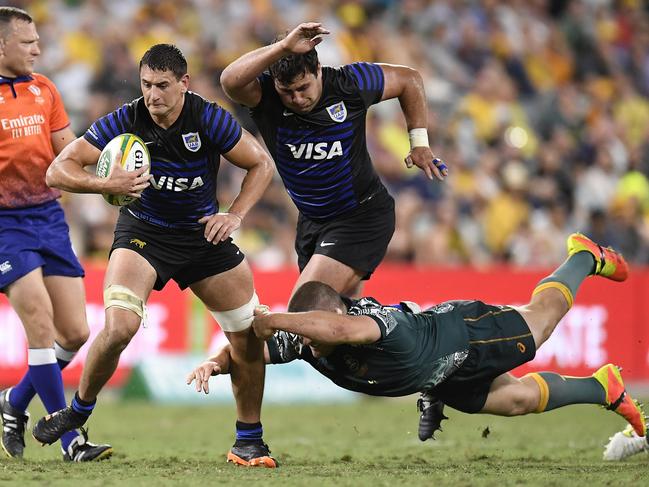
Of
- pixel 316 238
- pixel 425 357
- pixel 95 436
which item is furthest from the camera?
pixel 95 436

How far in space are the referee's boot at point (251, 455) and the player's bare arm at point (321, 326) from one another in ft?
3.49

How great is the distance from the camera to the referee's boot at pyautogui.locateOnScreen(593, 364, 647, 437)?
7598mm

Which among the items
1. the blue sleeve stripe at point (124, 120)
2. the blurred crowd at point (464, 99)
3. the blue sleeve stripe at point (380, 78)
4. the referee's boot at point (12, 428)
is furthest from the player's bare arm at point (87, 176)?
the blurred crowd at point (464, 99)

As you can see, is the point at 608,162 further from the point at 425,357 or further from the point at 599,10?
the point at 425,357

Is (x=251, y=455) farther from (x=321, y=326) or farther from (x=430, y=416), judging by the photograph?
(x=321, y=326)

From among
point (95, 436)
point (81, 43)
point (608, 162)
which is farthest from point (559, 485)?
point (608, 162)

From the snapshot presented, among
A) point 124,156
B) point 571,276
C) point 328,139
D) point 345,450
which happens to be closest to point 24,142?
point 124,156

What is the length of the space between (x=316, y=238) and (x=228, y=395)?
4.97m

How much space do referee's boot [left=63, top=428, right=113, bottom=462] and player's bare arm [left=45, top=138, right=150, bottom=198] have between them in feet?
5.67

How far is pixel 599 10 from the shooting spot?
66.1ft

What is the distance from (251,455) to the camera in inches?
285

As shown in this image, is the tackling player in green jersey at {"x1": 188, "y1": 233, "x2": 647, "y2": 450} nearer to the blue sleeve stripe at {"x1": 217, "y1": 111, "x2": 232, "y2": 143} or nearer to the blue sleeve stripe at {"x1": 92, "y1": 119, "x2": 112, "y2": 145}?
the blue sleeve stripe at {"x1": 217, "y1": 111, "x2": 232, "y2": 143}

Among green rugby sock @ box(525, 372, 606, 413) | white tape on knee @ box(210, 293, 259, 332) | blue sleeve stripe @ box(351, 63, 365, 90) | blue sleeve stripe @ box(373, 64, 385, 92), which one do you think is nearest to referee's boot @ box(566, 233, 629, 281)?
green rugby sock @ box(525, 372, 606, 413)

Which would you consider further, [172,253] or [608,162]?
[608,162]
